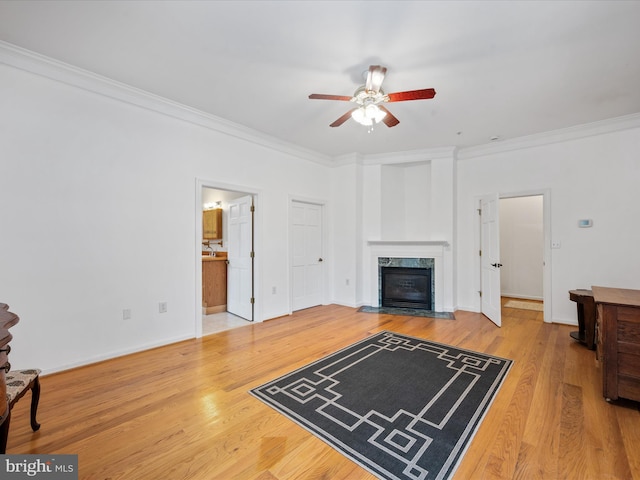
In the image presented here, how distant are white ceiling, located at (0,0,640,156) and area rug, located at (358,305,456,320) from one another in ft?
10.3

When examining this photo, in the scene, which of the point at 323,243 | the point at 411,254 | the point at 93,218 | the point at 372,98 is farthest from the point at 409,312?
the point at 93,218

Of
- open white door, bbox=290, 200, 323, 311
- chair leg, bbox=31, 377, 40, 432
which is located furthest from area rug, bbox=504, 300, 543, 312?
chair leg, bbox=31, 377, 40, 432

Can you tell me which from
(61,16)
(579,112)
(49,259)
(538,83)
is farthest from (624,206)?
(49,259)

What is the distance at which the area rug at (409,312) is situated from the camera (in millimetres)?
4902

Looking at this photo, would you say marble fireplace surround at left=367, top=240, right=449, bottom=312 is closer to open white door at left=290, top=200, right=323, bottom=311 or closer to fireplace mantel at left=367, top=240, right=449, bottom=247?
fireplace mantel at left=367, top=240, right=449, bottom=247

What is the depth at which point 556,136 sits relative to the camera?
4371 millimetres

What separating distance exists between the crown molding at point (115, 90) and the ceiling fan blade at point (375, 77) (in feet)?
7.07

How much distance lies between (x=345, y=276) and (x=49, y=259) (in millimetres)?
4274

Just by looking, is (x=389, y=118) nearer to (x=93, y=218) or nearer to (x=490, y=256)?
(x=490, y=256)

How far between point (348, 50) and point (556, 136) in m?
3.81

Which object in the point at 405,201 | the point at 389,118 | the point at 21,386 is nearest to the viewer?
the point at 21,386

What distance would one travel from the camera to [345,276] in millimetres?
5668

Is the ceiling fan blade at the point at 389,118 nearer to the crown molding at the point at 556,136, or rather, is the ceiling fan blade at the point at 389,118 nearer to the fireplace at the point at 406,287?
the crown molding at the point at 556,136

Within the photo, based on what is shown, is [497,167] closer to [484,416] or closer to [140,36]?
[484,416]
